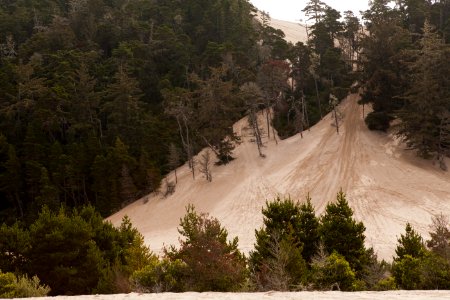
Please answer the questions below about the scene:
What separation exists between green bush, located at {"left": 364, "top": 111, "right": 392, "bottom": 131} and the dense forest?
0.22 metres

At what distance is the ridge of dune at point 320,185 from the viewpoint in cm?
3650

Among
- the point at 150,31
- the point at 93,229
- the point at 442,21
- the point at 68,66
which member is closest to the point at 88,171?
the point at 68,66

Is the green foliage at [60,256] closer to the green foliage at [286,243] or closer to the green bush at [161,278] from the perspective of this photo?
the green bush at [161,278]

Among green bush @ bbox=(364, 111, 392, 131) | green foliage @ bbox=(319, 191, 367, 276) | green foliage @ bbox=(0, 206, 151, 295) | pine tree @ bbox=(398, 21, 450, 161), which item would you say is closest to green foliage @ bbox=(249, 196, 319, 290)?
green foliage @ bbox=(319, 191, 367, 276)

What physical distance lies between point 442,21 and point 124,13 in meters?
48.6

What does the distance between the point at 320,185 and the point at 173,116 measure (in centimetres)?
2226

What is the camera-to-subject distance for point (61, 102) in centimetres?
5600

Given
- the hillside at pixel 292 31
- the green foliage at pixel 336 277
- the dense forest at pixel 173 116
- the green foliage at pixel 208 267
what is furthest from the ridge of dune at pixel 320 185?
the hillside at pixel 292 31

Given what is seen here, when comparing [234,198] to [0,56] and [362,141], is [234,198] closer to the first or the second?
[362,141]

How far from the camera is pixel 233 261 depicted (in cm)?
1867

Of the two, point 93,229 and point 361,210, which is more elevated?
point 93,229

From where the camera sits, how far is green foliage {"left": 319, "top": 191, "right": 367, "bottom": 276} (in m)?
22.2

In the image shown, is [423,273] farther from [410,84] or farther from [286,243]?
[410,84]

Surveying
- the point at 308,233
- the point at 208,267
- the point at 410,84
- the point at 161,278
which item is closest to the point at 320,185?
the point at 410,84
